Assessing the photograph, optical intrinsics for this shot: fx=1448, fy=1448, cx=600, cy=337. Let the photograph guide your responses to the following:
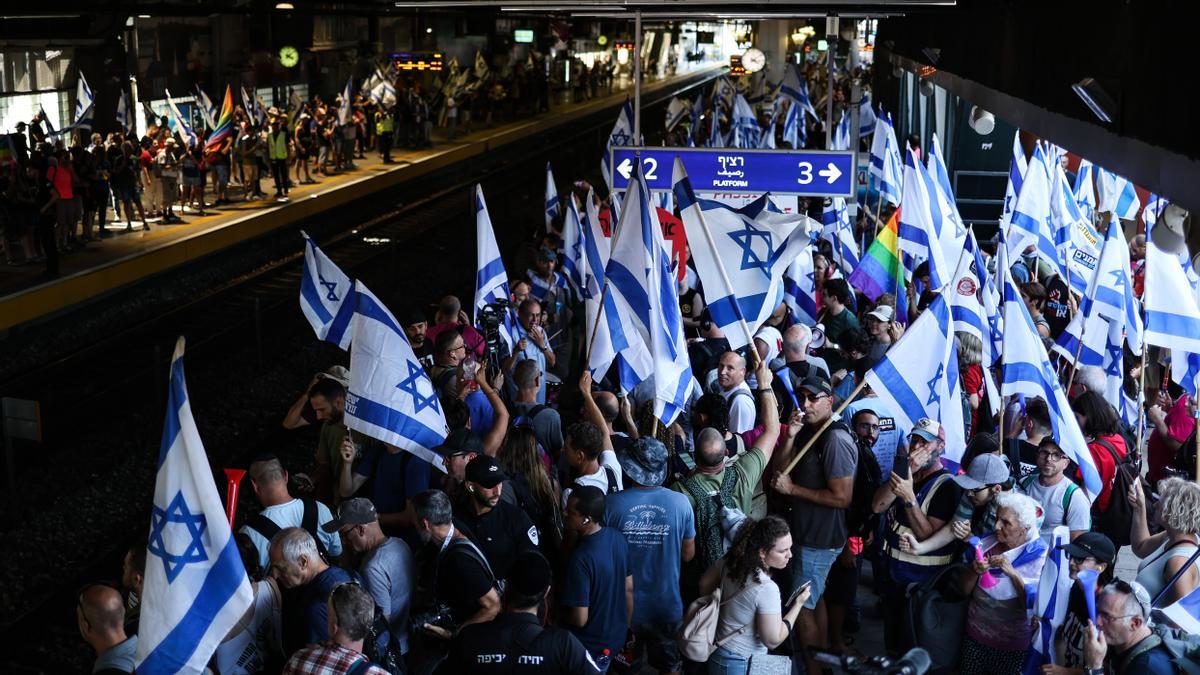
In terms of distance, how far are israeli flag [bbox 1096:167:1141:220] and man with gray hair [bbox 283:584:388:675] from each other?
1289 cm

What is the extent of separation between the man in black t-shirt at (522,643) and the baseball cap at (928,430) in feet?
9.69

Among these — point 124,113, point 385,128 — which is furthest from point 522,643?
point 385,128

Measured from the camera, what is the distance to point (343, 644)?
5.82m

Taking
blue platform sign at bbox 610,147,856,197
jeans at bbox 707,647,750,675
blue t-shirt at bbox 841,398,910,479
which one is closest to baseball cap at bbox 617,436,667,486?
jeans at bbox 707,647,750,675

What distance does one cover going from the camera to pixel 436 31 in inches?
2377

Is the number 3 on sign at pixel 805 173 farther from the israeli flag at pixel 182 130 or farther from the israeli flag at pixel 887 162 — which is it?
the israeli flag at pixel 182 130

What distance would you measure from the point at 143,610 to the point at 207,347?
40.4ft

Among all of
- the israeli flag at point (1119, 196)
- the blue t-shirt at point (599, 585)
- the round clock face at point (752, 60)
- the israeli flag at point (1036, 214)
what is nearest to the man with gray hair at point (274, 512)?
the blue t-shirt at point (599, 585)

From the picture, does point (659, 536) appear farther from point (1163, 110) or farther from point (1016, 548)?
point (1163, 110)

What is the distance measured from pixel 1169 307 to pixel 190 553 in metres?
6.55

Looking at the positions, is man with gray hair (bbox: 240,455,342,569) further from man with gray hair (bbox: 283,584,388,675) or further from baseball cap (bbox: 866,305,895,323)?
baseball cap (bbox: 866,305,895,323)

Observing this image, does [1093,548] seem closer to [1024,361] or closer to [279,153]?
[1024,361]

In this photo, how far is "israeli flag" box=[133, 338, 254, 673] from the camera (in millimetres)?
5984

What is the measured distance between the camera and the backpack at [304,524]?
7184 mm
